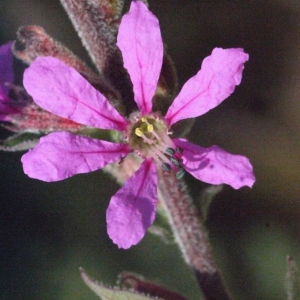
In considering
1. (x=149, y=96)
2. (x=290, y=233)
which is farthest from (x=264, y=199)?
(x=149, y=96)

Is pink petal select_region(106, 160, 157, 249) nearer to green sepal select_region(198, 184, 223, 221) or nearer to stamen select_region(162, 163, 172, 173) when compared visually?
stamen select_region(162, 163, 172, 173)

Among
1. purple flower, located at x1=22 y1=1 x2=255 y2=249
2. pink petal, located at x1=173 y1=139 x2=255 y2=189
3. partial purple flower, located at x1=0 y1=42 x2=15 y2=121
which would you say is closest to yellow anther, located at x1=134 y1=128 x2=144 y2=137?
purple flower, located at x1=22 y1=1 x2=255 y2=249

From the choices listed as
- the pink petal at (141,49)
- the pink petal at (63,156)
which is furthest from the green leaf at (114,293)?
the pink petal at (141,49)

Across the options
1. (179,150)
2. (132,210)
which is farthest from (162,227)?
(132,210)

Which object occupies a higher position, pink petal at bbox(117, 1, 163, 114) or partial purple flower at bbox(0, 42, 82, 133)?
pink petal at bbox(117, 1, 163, 114)

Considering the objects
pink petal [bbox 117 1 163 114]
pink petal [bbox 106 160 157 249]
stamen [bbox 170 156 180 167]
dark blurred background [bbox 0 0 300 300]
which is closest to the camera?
pink petal [bbox 106 160 157 249]

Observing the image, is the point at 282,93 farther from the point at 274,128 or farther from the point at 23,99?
the point at 23,99
